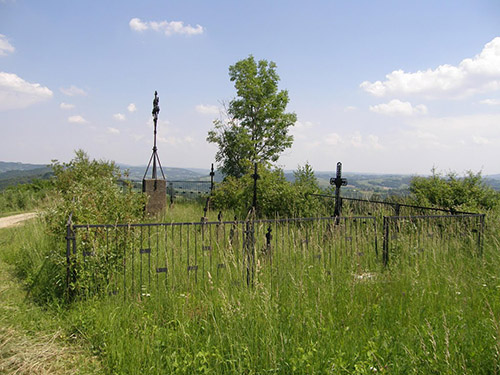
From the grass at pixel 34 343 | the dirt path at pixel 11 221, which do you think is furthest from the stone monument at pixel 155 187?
the grass at pixel 34 343

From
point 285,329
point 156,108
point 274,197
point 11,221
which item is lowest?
point 11,221

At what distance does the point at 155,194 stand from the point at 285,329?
28.0 feet

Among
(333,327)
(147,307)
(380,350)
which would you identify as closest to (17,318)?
(147,307)

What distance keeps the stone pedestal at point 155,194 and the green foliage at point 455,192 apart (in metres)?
9.11

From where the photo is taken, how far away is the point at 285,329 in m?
3.33

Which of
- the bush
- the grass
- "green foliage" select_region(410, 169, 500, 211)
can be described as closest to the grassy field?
the grass

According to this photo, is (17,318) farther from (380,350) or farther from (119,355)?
(380,350)

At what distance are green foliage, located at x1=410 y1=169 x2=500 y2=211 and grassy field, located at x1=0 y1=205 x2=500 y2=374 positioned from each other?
7.34 metres

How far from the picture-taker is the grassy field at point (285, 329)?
2887 mm

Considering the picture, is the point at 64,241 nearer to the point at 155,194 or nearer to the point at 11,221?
the point at 155,194

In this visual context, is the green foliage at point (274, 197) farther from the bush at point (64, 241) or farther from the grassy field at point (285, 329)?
the grassy field at point (285, 329)

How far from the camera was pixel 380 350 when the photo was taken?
3127 mm

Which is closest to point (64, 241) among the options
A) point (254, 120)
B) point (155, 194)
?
point (155, 194)

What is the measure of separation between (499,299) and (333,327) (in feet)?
7.90
